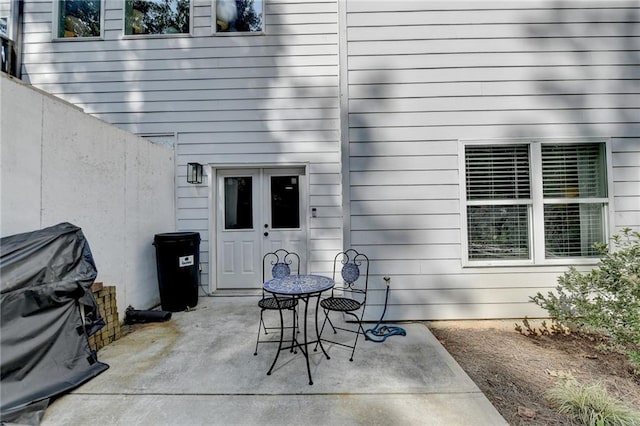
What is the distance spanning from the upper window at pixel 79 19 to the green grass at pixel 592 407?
7087mm

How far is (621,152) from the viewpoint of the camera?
3.29m

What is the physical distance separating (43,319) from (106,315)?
2.91 feet

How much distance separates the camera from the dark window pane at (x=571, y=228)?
3328 mm

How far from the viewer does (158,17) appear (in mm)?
4594

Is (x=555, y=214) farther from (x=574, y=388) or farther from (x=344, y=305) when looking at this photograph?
(x=344, y=305)

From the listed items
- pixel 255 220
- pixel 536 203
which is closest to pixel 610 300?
pixel 536 203

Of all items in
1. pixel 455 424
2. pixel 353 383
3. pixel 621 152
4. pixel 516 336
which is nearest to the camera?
pixel 455 424

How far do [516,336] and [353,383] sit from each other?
6.47ft

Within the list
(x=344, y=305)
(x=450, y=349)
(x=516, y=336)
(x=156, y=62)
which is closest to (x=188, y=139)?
(x=156, y=62)

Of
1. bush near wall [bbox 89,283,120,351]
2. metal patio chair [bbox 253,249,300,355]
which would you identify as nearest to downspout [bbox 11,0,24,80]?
bush near wall [bbox 89,283,120,351]

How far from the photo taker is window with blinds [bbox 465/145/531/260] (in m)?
3.35

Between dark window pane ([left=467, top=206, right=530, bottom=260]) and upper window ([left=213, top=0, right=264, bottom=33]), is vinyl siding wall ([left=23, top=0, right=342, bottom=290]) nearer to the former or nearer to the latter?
upper window ([left=213, top=0, right=264, bottom=33])

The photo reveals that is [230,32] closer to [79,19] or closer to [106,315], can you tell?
[79,19]

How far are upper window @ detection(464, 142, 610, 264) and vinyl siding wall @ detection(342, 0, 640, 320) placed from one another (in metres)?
0.15
